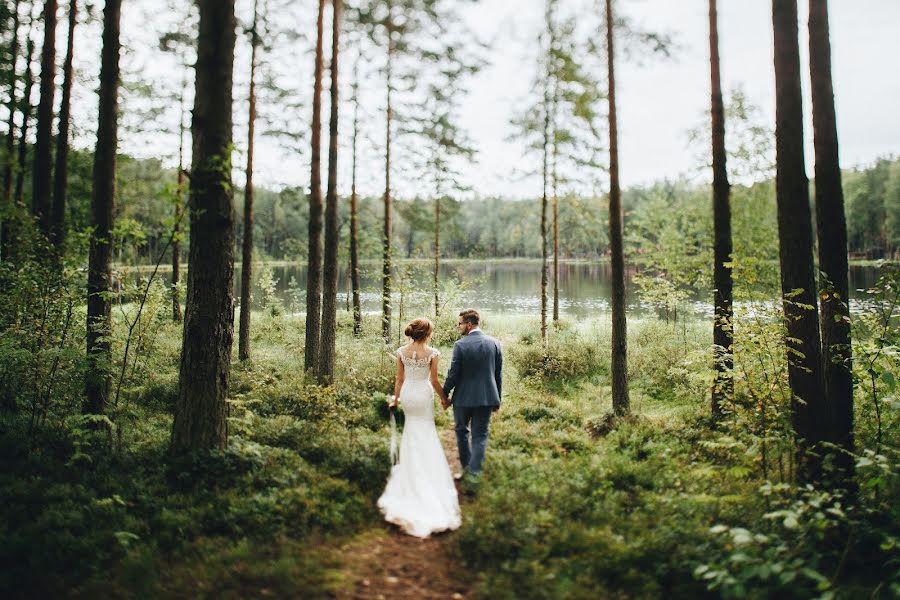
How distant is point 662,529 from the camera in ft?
16.2

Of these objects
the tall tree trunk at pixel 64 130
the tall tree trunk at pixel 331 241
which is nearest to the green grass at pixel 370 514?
the tall tree trunk at pixel 331 241

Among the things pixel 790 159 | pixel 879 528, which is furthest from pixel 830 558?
pixel 790 159

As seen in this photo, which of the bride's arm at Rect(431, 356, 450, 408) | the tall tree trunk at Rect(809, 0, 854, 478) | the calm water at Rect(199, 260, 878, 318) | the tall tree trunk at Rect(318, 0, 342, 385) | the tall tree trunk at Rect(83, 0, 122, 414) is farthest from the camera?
the calm water at Rect(199, 260, 878, 318)

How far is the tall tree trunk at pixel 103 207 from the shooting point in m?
7.25

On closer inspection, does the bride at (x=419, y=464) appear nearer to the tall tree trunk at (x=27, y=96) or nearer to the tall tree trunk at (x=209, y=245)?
the tall tree trunk at (x=209, y=245)

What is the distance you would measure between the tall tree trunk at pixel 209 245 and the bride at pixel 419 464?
7.45ft

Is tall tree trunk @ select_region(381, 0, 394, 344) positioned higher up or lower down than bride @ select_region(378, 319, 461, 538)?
higher up

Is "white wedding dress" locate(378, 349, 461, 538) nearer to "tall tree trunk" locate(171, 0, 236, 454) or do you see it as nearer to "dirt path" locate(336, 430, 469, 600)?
"dirt path" locate(336, 430, 469, 600)

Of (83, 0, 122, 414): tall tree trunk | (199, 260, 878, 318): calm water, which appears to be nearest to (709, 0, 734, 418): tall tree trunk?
(199, 260, 878, 318): calm water

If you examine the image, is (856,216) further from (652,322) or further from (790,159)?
(790,159)

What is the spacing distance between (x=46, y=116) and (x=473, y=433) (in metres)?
11.8

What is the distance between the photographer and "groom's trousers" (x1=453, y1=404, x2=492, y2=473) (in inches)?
259

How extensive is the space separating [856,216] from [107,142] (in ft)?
319

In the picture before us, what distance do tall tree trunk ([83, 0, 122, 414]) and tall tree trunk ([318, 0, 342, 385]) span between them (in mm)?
4154
